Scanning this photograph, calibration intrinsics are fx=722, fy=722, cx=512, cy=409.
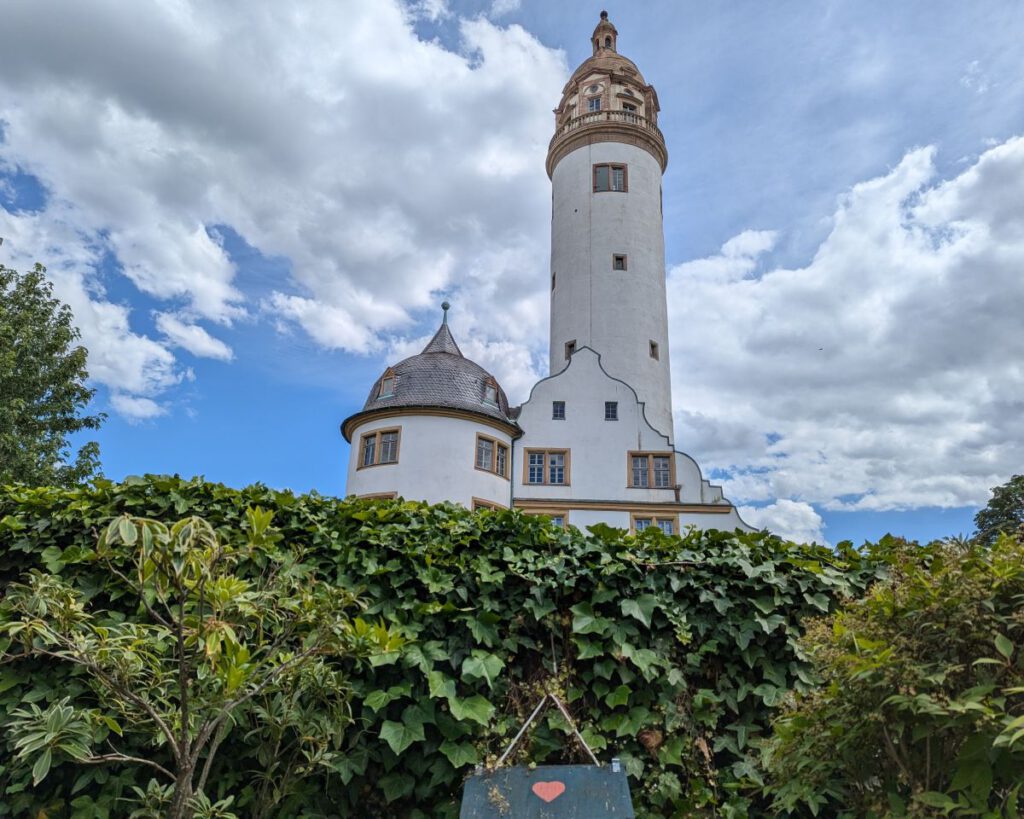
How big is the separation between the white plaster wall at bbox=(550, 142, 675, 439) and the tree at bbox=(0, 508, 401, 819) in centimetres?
2286

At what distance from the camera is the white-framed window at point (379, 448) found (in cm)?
2133

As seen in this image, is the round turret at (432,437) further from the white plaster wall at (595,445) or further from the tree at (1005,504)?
the tree at (1005,504)

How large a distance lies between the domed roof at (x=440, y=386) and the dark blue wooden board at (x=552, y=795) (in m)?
17.8

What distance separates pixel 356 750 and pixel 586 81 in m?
32.8

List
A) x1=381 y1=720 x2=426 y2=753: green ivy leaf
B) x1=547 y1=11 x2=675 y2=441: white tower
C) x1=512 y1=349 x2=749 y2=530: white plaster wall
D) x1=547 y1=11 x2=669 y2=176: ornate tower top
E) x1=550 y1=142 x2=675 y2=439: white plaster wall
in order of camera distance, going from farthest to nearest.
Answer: x1=547 y1=11 x2=669 y2=176: ornate tower top, x1=547 y1=11 x2=675 y2=441: white tower, x1=550 y1=142 x2=675 y2=439: white plaster wall, x1=512 y1=349 x2=749 y2=530: white plaster wall, x1=381 y1=720 x2=426 y2=753: green ivy leaf

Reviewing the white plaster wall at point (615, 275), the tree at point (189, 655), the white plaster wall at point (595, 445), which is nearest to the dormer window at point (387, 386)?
the white plaster wall at point (595, 445)

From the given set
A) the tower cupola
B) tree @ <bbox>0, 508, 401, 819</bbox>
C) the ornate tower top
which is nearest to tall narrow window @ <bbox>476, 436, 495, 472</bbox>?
the ornate tower top

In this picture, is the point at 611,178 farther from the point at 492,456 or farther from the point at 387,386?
the point at 492,456

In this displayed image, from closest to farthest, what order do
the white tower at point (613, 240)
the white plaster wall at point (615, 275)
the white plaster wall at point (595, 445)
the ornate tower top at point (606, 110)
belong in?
1. the white plaster wall at point (595, 445)
2. the white plaster wall at point (615, 275)
3. the white tower at point (613, 240)
4. the ornate tower top at point (606, 110)

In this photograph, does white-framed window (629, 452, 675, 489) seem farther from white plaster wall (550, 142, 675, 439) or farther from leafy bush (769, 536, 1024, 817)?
leafy bush (769, 536, 1024, 817)

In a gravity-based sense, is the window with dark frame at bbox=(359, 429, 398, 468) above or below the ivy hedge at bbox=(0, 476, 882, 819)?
above

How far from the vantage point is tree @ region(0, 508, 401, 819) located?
335cm

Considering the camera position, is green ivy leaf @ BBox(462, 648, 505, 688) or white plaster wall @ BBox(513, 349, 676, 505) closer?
green ivy leaf @ BBox(462, 648, 505, 688)

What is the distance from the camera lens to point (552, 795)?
3605 millimetres
